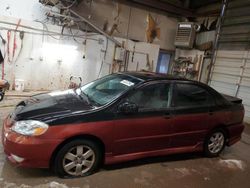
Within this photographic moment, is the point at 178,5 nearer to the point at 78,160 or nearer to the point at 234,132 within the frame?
the point at 234,132

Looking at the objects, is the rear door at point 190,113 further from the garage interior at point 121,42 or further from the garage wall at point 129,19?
the garage wall at point 129,19

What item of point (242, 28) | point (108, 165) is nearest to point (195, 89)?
point (108, 165)

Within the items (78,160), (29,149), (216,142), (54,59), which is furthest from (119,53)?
(29,149)

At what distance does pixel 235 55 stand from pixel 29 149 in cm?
707

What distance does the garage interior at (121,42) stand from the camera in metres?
7.04

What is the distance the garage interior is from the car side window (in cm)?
183

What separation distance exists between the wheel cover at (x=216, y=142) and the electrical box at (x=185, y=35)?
568 cm

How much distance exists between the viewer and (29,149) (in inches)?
103

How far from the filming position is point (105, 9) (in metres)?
A: 8.41

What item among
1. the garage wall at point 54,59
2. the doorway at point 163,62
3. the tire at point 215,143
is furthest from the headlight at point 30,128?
the doorway at point 163,62

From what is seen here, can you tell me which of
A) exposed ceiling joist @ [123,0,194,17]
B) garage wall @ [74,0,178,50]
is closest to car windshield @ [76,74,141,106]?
garage wall @ [74,0,178,50]

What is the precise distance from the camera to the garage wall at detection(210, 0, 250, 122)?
7.40m

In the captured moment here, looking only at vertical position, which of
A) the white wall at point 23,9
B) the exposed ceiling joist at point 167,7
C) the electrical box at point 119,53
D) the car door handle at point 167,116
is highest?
the exposed ceiling joist at point 167,7

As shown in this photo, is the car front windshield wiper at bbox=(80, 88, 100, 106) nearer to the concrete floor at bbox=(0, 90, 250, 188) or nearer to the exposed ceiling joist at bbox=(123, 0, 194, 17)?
the concrete floor at bbox=(0, 90, 250, 188)
